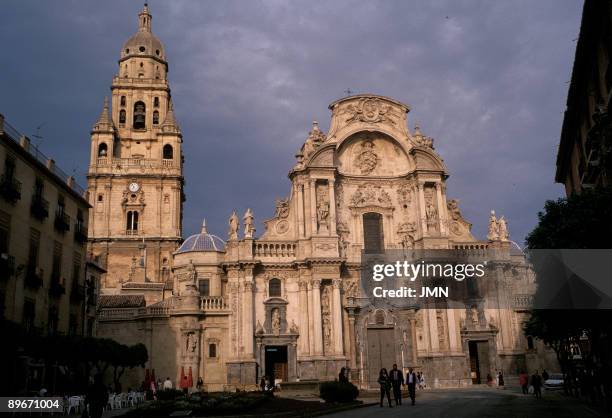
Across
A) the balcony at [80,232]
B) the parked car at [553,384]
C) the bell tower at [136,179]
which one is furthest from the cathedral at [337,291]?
the bell tower at [136,179]

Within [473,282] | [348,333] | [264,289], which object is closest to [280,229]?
[264,289]

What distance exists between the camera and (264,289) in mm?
43219

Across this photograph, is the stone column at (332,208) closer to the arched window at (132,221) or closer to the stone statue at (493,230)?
the stone statue at (493,230)

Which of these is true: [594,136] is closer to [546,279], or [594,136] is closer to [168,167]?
[546,279]

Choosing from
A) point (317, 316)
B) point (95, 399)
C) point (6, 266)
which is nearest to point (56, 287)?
point (6, 266)

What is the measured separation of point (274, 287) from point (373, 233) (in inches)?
329

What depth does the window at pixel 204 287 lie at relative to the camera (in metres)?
47.5


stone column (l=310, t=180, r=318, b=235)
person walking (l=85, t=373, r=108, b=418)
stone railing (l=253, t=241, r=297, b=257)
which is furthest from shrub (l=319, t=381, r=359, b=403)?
stone railing (l=253, t=241, r=297, b=257)

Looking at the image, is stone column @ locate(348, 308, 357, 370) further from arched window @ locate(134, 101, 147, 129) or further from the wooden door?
arched window @ locate(134, 101, 147, 129)

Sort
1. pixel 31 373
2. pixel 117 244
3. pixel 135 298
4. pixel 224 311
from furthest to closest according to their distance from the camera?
pixel 117 244 < pixel 135 298 < pixel 224 311 < pixel 31 373

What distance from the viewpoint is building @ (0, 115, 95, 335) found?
2856cm

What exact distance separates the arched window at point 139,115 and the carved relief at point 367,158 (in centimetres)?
3343

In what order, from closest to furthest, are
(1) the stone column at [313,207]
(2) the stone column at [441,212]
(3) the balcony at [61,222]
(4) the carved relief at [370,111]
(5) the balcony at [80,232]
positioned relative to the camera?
(3) the balcony at [61,222] < (5) the balcony at [80,232] < (1) the stone column at [313,207] < (2) the stone column at [441,212] < (4) the carved relief at [370,111]

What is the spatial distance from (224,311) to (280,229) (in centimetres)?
708
